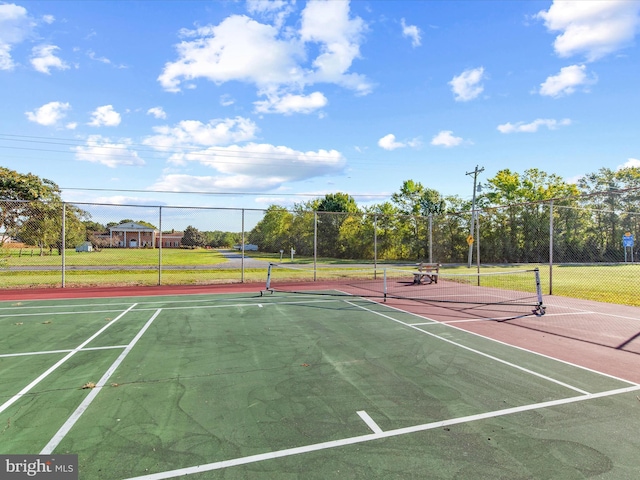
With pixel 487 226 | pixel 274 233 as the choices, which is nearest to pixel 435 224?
pixel 487 226

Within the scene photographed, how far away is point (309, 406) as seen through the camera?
4.34 m

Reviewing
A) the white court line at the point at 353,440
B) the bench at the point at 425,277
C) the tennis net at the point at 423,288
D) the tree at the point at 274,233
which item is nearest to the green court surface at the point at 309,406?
the white court line at the point at 353,440

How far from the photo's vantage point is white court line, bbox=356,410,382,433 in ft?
12.5

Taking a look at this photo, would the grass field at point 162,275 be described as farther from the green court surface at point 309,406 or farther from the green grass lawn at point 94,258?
the green court surface at point 309,406

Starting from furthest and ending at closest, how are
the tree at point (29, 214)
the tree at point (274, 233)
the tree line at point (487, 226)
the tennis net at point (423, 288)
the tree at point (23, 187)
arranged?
the tree at point (274, 233), the tree at point (23, 187), the tree line at point (487, 226), the tree at point (29, 214), the tennis net at point (423, 288)

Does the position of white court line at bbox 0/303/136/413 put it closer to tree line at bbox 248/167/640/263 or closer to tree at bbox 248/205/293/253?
tree line at bbox 248/167/640/263

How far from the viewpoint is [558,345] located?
23.2ft

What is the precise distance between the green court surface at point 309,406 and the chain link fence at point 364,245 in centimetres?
932

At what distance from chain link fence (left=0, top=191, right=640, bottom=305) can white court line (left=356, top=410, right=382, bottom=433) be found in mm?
12461

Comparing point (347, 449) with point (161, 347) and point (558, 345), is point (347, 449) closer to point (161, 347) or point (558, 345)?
point (161, 347)

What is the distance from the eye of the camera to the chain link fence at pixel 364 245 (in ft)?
58.3

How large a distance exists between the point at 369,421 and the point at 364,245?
31292mm

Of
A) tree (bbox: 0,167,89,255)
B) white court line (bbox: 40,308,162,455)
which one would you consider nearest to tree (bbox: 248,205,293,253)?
tree (bbox: 0,167,89,255)

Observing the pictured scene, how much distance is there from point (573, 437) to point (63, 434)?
17.6 ft
